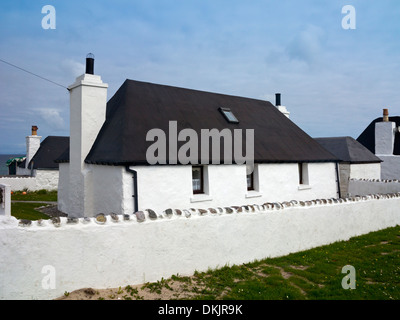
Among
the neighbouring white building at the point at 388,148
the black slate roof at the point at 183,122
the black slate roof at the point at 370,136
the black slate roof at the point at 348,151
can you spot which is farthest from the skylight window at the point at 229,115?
the black slate roof at the point at 370,136

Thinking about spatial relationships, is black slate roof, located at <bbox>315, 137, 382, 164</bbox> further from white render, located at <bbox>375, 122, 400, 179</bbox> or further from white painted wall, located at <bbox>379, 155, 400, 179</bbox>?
white render, located at <bbox>375, 122, 400, 179</bbox>

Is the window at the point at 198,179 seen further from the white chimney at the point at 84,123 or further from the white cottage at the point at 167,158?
the white chimney at the point at 84,123

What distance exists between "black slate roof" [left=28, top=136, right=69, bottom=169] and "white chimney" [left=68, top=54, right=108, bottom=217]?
14.4 metres

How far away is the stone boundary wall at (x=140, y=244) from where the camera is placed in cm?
556

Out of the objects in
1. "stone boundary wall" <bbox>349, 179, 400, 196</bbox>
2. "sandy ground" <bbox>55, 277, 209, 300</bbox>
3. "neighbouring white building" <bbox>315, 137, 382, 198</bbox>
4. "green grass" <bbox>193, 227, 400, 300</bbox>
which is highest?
"neighbouring white building" <bbox>315, 137, 382, 198</bbox>

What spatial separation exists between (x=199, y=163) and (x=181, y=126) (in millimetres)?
2096

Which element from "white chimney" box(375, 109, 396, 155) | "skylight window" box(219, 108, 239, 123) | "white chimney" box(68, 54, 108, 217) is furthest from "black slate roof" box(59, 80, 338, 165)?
"white chimney" box(375, 109, 396, 155)

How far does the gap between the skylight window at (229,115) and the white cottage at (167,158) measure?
0.07 m

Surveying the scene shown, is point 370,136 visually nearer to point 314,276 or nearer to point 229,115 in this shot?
point 229,115

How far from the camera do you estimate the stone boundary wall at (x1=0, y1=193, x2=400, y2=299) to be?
18.2 feet

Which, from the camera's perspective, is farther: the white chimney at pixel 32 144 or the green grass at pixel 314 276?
the white chimney at pixel 32 144
